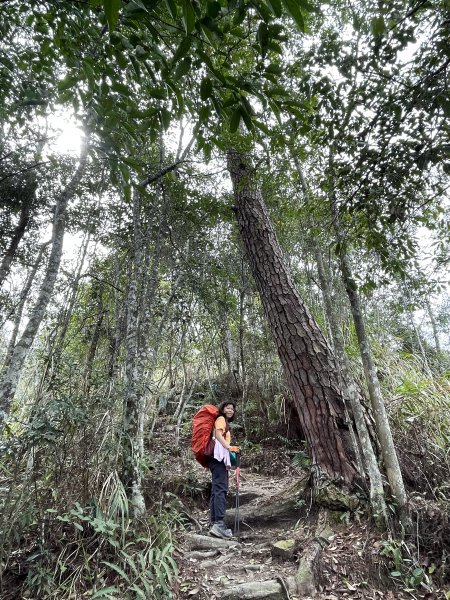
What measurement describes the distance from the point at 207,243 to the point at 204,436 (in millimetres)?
4252

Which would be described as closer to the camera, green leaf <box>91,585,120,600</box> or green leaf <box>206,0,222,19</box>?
green leaf <box>206,0,222,19</box>

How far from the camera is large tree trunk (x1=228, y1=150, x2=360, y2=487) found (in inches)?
166

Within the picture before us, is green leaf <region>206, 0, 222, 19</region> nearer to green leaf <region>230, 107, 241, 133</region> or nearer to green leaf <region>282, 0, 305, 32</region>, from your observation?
green leaf <region>282, 0, 305, 32</region>

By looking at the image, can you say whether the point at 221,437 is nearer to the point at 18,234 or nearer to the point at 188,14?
the point at 188,14

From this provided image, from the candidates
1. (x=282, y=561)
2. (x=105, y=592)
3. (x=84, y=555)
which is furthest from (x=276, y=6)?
(x=282, y=561)

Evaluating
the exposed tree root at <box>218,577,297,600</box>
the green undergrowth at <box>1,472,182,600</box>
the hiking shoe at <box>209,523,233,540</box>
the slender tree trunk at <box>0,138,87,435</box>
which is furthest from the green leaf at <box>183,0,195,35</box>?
the hiking shoe at <box>209,523,233,540</box>

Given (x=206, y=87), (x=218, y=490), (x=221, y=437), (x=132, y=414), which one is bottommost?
(x=218, y=490)

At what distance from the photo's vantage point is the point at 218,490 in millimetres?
4551

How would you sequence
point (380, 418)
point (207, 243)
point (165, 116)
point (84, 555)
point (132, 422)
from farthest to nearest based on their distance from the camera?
1. point (207, 243)
2. point (132, 422)
3. point (380, 418)
4. point (84, 555)
5. point (165, 116)

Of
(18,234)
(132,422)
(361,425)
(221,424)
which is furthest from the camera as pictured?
(18,234)

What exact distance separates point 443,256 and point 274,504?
362 cm

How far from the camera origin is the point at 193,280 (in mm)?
6867

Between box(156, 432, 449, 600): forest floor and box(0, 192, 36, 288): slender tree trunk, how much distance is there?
6.66 meters

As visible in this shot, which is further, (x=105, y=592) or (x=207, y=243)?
(x=207, y=243)
